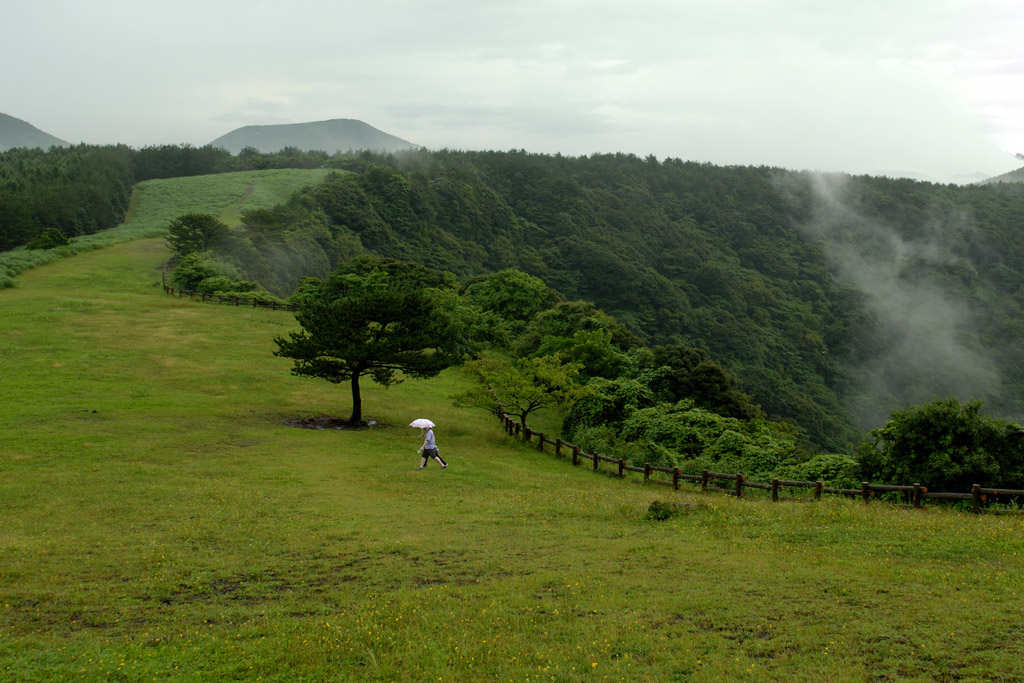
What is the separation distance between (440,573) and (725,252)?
440 ft

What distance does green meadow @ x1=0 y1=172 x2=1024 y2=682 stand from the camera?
8148 mm

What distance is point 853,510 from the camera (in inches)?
596

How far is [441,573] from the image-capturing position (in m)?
11.6

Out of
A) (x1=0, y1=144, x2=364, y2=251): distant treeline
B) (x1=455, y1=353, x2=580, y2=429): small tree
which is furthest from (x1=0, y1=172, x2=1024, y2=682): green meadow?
(x1=0, y1=144, x2=364, y2=251): distant treeline

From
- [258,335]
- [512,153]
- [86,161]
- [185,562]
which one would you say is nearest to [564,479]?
[185,562]

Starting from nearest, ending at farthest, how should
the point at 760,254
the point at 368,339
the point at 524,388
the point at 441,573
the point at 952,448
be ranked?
the point at 441,573 → the point at 952,448 → the point at 368,339 → the point at 524,388 → the point at 760,254

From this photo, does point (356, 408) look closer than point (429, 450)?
No

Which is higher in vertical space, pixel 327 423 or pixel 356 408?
pixel 356 408

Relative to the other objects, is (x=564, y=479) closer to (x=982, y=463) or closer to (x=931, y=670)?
(x=982, y=463)

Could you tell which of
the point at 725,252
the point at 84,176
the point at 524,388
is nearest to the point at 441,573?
the point at 524,388

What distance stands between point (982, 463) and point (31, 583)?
20.4 metres

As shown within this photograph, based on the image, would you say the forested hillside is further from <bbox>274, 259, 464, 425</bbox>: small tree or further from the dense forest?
<bbox>274, 259, 464, 425</bbox>: small tree

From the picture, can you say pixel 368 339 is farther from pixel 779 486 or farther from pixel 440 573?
pixel 440 573

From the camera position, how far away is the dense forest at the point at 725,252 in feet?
276
